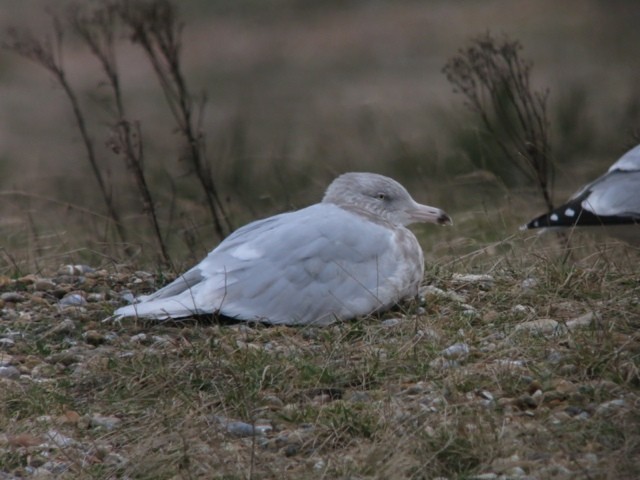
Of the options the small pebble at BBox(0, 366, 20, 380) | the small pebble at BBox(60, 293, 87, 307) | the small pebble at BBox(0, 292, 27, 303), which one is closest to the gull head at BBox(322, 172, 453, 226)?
the small pebble at BBox(60, 293, 87, 307)

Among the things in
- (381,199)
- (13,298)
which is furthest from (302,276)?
(13,298)

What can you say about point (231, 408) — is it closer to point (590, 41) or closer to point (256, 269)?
point (256, 269)

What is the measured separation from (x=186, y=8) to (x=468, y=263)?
40.0 ft

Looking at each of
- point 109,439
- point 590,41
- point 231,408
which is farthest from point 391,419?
point 590,41

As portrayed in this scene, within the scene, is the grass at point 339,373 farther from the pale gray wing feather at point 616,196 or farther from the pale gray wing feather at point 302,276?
the pale gray wing feather at point 616,196

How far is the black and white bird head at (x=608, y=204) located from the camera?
6.25 metres

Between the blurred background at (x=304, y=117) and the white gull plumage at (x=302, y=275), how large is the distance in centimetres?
102

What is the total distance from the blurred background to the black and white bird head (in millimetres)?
453

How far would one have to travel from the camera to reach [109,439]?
14.4 feet

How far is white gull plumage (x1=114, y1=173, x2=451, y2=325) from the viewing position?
5.40 m

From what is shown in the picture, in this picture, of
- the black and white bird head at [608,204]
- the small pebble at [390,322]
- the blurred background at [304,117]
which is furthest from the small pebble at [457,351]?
the blurred background at [304,117]

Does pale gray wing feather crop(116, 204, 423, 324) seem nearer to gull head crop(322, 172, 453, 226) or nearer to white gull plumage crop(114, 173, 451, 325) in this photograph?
white gull plumage crop(114, 173, 451, 325)

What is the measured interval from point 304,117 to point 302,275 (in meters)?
8.39

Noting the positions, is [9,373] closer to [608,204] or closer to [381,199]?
[381,199]
